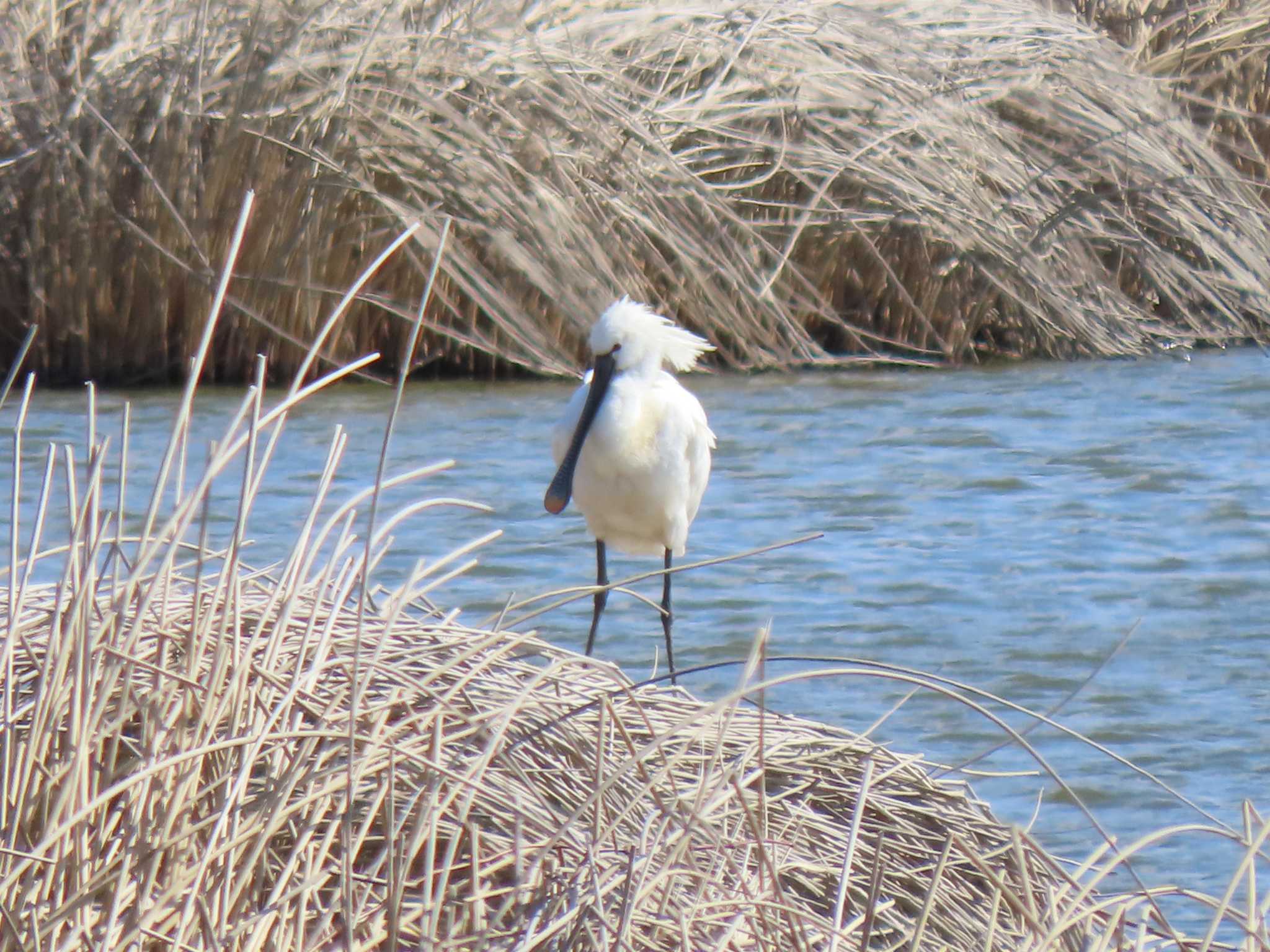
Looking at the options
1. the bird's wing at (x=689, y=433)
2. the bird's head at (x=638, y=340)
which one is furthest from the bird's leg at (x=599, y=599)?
the bird's head at (x=638, y=340)

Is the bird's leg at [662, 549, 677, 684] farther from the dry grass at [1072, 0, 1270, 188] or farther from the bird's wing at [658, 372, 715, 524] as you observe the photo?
the dry grass at [1072, 0, 1270, 188]

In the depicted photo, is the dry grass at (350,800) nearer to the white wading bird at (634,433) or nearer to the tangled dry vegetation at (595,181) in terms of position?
the white wading bird at (634,433)

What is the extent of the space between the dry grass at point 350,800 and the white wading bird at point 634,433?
9.79 feet

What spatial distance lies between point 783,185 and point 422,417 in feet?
7.76

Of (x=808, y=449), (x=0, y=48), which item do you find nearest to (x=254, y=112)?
(x=0, y=48)

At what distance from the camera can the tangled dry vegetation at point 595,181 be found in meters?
9.17

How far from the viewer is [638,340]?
5770mm

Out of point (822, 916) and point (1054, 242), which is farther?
point (1054, 242)

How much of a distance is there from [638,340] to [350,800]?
11.8 ft

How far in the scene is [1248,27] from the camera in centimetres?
1208

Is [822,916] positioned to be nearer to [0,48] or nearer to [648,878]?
[648,878]

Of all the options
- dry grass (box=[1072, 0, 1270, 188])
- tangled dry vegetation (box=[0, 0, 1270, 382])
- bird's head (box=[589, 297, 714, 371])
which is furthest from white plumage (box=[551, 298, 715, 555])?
dry grass (box=[1072, 0, 1270, 188])

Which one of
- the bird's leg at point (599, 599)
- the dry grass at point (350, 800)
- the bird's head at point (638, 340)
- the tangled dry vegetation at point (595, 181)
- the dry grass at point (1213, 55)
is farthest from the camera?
the dry grass at point (1213, 55)

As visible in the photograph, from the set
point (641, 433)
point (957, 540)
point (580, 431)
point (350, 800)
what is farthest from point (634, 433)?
point (350, 800)
